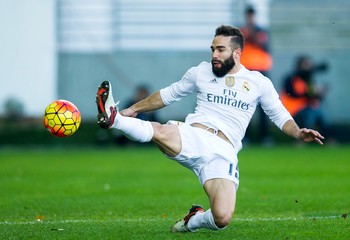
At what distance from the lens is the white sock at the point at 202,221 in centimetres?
942

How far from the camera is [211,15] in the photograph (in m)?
32.1

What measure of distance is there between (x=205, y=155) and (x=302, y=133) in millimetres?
989

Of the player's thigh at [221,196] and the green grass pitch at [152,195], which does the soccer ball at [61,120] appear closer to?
the green grass pitch at [152,195]

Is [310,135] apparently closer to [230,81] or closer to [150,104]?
[230,81]

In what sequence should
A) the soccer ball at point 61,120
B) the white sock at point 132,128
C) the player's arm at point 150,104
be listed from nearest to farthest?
the white sock at point 132,128
the soccer ball at point 61,120
the player's arm at point 150,104

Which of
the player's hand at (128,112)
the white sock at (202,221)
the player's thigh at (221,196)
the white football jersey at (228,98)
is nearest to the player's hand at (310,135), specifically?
the white football jersey at (228,98)

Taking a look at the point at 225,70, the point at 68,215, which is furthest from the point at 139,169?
the point at 225,70

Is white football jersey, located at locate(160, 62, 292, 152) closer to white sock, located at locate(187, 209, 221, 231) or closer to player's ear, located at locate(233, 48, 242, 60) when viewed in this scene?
player's ear, located at locate(233, 48, 242, 60)

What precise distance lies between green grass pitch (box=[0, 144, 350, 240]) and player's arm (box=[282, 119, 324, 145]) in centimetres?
91

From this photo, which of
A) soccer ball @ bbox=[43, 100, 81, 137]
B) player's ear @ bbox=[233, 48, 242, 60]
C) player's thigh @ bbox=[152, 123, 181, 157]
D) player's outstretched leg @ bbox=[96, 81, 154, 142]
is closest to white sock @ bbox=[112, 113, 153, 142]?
player's outstretched leg @ bbox=[96, 81, 154, 142]

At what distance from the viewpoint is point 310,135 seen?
9.56 meters

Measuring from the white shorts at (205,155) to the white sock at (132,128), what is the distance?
0.52 meters

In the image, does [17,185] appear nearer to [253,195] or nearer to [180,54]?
[253,195]

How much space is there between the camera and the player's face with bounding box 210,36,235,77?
9.82 metres
